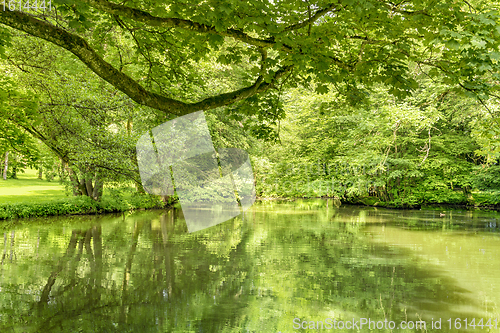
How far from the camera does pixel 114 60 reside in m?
6.96

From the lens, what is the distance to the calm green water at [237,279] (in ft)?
15.4

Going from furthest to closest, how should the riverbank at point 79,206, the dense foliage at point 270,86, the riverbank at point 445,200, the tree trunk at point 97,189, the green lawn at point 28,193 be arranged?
the riverbank at point 445,200 → the tree trunk at point 97,189 → the green lawn at point 28,193 → the riverbank at point 79,206 → the dense foliage at point 270,86

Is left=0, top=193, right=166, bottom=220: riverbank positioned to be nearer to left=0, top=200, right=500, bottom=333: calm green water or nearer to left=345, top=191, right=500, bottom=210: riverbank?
left=0, top=200, right=500, bottom=333: calm green water

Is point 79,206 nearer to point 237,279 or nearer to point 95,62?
point 237,279

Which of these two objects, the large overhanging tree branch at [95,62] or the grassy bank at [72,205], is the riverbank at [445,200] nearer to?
the grassy bank at [72,205]

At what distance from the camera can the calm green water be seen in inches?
185

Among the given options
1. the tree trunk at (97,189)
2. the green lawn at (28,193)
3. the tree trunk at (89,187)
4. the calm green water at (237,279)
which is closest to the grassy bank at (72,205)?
the green lawn at (28,193)

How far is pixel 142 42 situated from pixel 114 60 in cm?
131

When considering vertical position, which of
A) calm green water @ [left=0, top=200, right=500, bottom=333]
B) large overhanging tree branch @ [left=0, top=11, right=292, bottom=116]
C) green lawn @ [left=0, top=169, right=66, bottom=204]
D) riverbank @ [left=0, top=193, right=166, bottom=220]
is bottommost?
calm green water @ [left=0, top=200, right=500, bottom=333]

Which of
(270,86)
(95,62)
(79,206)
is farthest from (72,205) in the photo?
(95,62)

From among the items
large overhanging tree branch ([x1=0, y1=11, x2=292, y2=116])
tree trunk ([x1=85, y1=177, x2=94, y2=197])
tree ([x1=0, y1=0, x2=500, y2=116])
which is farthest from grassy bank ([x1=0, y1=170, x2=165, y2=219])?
large overhanging tree branch ([x1=0, y1=11, x2=292, y2=116])

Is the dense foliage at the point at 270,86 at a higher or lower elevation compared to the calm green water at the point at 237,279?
higher

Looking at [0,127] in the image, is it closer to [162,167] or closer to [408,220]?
[162,167]

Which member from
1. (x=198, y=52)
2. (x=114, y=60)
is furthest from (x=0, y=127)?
(x=198, y=52)
